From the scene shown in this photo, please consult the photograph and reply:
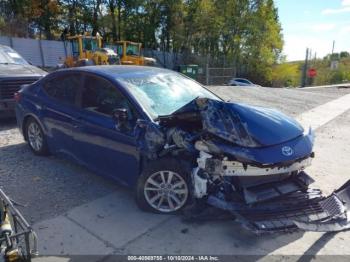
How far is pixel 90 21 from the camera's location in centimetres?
3662

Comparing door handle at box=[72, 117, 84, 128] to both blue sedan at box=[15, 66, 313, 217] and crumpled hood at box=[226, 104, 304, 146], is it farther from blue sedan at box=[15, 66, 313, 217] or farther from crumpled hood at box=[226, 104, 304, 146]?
crumpled hood at box=[226, 104, 304, 146]

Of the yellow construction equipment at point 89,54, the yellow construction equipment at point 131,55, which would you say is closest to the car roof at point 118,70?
the yellow construction equipment at point 89,54

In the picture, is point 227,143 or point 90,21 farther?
point 90,21

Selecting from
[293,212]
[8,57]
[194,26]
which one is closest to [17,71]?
[8,57]

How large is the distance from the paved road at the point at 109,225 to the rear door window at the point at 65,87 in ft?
3.46

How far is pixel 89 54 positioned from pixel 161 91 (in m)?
15.8

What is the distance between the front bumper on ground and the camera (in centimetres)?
316

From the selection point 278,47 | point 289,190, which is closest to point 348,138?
point 289,190

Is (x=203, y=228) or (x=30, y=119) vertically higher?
(x=30, y=119)

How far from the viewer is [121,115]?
368cm

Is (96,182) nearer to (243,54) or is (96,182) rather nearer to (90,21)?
(90,21)

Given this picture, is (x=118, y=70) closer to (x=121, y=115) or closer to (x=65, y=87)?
(x=65, y=87)

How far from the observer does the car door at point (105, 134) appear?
383 centimetres

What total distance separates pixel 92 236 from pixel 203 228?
1.12 metres
